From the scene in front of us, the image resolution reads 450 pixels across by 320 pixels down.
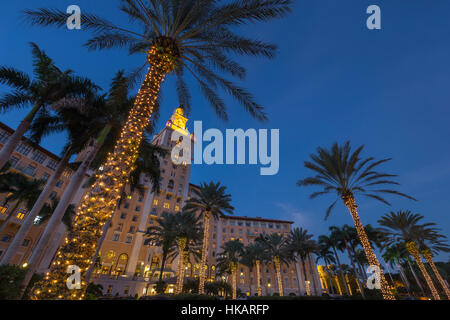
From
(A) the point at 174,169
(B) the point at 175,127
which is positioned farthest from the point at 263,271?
(B) the point at 175,127

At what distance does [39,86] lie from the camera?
1295 centimetres

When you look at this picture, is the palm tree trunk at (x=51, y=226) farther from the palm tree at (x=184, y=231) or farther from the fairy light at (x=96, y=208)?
the palm tree at (x=184, y=231)

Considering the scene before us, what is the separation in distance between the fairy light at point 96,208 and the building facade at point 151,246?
1841cm

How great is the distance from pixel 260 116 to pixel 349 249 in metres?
49.6

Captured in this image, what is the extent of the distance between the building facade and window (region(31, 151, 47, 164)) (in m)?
0.52

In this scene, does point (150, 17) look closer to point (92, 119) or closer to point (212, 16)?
point (212, 16)

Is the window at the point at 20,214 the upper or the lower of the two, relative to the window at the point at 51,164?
lower

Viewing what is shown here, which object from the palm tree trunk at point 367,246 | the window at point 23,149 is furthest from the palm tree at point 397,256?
the window at point 23,149

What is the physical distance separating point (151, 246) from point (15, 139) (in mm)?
42427

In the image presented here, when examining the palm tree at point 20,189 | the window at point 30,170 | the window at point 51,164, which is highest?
the window at point 51,164

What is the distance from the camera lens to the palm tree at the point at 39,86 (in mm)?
12250

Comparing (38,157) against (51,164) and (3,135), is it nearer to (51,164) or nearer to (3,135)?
(51,164)

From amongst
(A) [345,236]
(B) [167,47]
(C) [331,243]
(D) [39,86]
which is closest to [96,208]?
(B) [167,47]
